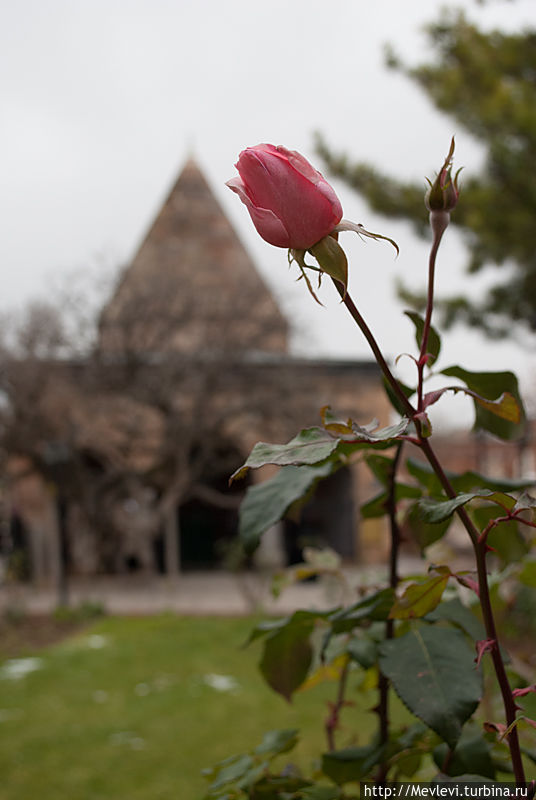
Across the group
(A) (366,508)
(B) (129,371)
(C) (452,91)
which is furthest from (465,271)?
(A) (366,508)

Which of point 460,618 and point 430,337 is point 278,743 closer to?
point 460,618

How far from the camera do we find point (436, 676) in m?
0.57

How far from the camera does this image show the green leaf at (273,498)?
649mm

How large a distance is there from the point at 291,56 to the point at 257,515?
7.95 ft

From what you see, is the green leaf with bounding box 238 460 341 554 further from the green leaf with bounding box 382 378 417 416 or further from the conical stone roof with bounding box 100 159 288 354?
the conical stone roof with bounding box 100 159 288 354

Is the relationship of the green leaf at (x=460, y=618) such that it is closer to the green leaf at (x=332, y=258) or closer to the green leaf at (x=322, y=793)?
the green leaf at (x=322, y=793)

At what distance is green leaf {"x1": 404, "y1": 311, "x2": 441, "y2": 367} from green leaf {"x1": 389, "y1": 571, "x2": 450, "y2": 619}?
0.17m

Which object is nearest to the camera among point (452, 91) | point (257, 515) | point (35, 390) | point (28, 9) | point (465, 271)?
point (257, 515)

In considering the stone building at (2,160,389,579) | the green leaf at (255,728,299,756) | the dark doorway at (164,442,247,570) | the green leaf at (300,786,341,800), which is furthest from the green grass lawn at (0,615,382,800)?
the dark doorway at (164,442,247,570)

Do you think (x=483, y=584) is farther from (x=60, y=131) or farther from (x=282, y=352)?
(x=282, y=352)

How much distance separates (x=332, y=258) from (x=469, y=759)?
47 cm

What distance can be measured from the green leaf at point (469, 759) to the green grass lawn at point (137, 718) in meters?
1.87

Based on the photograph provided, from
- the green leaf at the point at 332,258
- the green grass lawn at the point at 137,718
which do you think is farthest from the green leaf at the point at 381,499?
the green grass lawn at the point at 137,718

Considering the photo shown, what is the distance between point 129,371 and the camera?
28.3 feet
